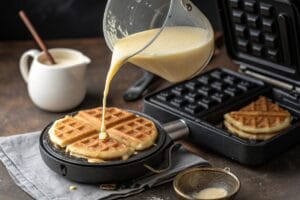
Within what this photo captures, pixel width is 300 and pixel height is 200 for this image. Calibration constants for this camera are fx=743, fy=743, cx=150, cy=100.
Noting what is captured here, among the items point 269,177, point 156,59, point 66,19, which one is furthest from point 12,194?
point 66,19

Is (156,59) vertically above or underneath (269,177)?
above

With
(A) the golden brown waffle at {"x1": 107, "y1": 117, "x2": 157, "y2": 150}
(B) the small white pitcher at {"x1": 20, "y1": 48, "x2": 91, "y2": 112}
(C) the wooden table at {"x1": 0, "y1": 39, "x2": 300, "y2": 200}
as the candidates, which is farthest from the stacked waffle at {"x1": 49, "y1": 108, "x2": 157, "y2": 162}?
(B) the small white pitcher at {"x1": 20, "y1": 48, "x2": 91, "y2": 112}

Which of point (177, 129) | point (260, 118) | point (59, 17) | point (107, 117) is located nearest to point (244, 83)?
point (260, 118)

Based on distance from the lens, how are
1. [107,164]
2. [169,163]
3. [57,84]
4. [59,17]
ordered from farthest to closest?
[59,17]
[57,84]
[169,163]
[107,164]

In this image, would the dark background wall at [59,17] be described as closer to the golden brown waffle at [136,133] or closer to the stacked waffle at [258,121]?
the stacked waffle at [258,121]

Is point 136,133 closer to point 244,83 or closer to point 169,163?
point 169,163

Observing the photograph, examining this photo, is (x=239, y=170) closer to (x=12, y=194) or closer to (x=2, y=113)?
(x=12, y=194)
